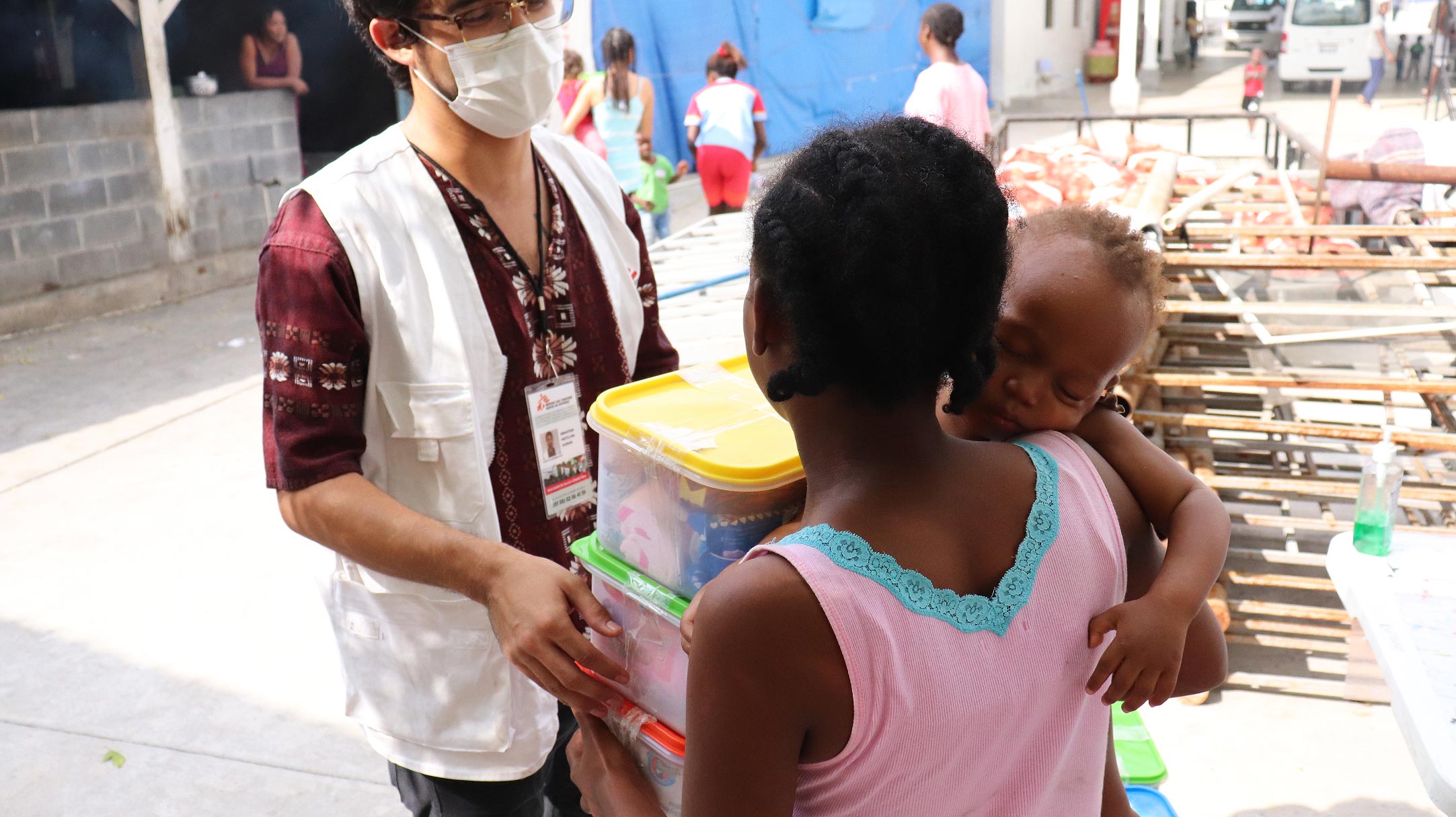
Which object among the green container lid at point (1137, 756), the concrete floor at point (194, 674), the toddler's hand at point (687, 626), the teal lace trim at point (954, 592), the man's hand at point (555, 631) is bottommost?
the concrete floor at point (194, 674)

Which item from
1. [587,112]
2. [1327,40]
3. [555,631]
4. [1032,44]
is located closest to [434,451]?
[555,631]

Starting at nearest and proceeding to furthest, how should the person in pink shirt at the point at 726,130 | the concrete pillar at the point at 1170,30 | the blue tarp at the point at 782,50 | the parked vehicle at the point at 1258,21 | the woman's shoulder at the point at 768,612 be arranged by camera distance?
the woman's shoulder at the point at 768,612 < the person in pink shirt at the point at 726,130 < the blue tarp at the point at 782,50 < the parked vehicle at the point at 1258,21 < the concrete pillar at the point at 1170,30

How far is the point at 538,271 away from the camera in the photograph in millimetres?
1826

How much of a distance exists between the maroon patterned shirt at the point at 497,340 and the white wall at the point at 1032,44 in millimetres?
17695

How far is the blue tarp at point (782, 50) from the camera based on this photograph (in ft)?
36.1

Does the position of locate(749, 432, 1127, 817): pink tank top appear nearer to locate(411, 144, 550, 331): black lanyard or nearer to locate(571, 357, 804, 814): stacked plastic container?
locate(571, 357, 804, 814): stacked plastic container

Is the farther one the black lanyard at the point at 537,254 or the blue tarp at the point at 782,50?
the blue tarp at the point at 782,50

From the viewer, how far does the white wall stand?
18922 mm

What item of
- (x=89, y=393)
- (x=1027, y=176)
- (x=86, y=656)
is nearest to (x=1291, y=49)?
(x=1027, y=176)

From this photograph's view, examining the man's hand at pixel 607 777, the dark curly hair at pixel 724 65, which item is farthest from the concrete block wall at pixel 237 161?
the man's hand at pixel 607 777

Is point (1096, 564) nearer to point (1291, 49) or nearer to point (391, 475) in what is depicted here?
point (391, 475)

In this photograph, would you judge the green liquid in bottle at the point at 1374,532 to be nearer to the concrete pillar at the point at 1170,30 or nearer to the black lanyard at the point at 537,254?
the black lanyard at the point at 537,254

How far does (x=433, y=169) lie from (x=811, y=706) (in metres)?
1.15

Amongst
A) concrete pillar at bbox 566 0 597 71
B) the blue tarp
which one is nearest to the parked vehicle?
the blue tarp
